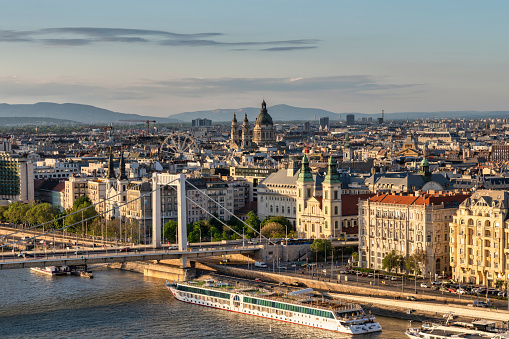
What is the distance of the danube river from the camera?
59344mm

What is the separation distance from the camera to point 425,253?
231 feet

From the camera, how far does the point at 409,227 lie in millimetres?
71938

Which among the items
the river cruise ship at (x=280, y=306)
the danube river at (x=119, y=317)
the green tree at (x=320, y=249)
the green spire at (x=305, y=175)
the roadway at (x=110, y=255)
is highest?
the green spire at (x=305, y=175)

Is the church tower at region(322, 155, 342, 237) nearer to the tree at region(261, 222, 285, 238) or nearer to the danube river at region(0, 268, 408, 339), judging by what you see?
the tree at region(261, 222, 285, 238)

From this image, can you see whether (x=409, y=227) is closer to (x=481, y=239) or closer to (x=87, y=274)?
(x=481, y=239)

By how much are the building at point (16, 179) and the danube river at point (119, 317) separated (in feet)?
175

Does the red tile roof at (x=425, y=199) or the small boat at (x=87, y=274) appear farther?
the small boat at (x=87, y=274)

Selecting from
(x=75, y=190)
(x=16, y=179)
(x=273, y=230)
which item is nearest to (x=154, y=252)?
(x=273, y=230)

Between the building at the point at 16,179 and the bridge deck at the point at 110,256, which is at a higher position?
the building at the point at 16,179

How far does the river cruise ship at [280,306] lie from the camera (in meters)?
59.6

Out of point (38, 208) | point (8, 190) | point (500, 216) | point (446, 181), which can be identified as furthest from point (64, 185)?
point (500, 216)

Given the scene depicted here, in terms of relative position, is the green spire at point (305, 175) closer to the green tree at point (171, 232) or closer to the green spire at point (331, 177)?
the green spire at point (331, 177)

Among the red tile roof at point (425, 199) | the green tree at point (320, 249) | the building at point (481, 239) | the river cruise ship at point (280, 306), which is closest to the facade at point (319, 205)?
the green tree at point (320, 249)

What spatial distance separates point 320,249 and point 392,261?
1080 cm
